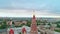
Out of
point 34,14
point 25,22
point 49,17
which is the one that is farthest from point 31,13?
point 49,17

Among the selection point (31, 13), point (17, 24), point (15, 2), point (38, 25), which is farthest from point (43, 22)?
point (15, 2)

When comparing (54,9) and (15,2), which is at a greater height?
(15,2)

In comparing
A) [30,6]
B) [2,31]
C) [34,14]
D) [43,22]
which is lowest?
[2,31]

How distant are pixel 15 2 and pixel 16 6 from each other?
69 mm

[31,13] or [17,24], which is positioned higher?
[31,13]

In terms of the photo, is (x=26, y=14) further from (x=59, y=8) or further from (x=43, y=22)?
(x=59, y=8)

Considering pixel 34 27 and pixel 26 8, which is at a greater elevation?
pixel 26 8

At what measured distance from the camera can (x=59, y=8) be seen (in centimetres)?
204

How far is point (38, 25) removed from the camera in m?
2.04

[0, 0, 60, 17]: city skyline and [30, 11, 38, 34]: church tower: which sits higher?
[0, 0, 60, 17]: city skyline

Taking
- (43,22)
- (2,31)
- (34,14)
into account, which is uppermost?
(34,14)

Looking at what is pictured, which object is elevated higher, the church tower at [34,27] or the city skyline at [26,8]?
the city skyline at [26,8]

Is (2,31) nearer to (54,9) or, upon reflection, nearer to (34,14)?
(34,14)

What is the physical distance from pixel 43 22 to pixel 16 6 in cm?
54
